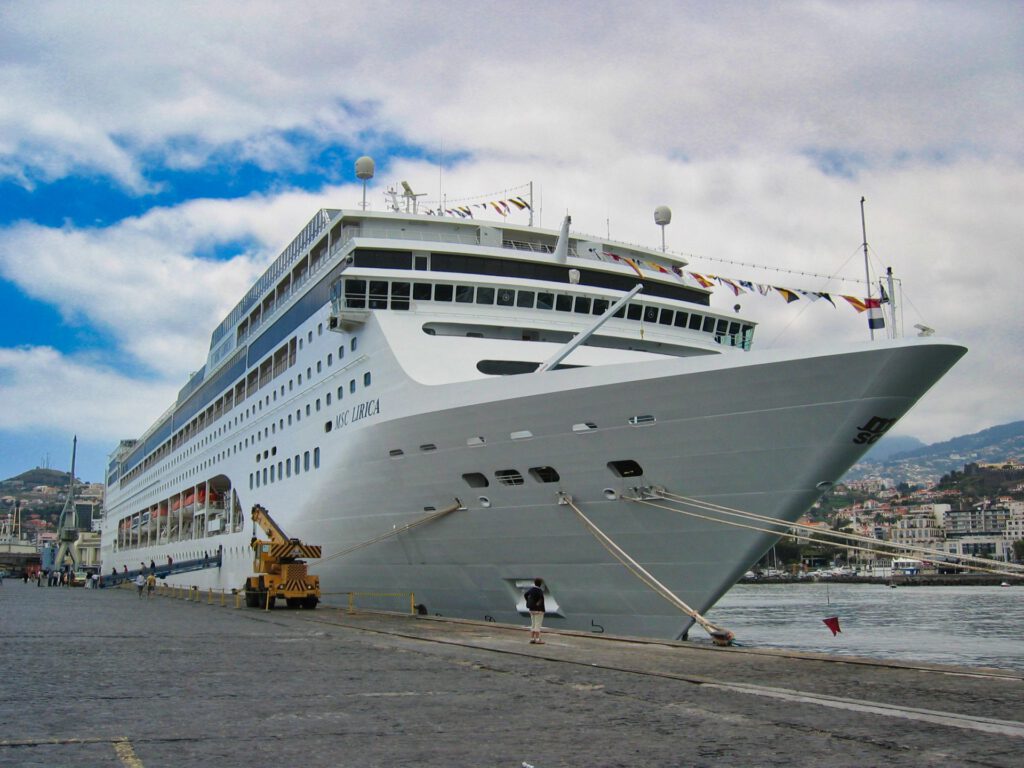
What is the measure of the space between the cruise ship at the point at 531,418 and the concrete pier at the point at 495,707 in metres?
2.26

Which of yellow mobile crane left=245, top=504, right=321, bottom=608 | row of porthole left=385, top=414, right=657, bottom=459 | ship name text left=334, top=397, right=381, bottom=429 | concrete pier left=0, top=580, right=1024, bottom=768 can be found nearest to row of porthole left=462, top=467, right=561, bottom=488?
row of porthole left=385, top=414, right=657, bottom=459

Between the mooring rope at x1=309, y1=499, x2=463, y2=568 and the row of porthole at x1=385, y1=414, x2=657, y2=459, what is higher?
the row of porthole at x1=385, y1=414, x2=657, y2=459

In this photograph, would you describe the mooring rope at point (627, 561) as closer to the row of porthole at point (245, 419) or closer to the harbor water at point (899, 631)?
the harbor water at point (899, 631)

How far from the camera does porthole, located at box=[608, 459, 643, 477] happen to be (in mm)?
14289

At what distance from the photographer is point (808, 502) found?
13.6 m

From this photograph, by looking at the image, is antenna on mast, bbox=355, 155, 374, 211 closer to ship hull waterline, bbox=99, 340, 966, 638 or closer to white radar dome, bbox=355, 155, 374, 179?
white radar dome, bbox=355, 155, 374, 179

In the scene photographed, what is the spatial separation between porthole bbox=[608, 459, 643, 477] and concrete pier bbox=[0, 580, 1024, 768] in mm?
2587

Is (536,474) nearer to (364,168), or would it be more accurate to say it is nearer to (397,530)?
(397,530)

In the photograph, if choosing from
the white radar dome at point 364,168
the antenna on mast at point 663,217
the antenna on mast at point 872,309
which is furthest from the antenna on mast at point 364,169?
the antenna on mast at point 872,309

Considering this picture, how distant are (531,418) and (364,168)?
14.7 meters

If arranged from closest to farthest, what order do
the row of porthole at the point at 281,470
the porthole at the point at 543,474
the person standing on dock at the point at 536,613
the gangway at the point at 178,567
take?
the person standing on dock at the point at 536,613 → the porthole at the point at 543,474 → the row of porthole at the point at 281,470 → the gangway at the point at 178,567

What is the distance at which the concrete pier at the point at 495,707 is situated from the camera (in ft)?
18.9

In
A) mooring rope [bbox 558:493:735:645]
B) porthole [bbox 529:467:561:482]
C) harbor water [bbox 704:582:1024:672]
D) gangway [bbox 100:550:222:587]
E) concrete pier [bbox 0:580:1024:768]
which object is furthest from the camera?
gangway [bbox 100:550:222:587]

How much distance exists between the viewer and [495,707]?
7.63 m
